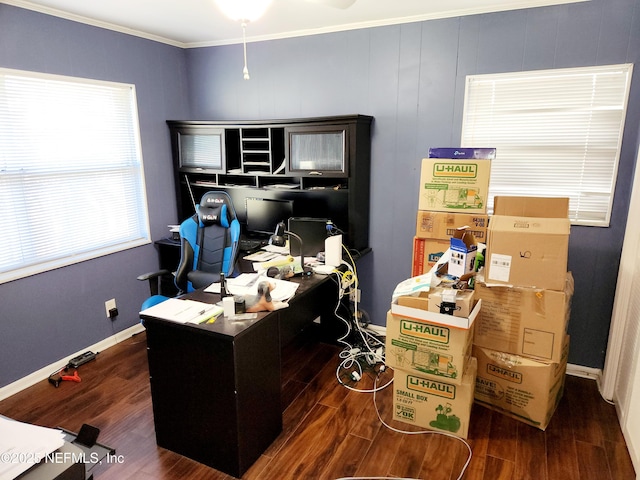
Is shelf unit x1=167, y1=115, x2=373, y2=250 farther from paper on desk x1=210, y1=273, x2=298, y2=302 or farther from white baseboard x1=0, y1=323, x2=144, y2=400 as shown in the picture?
white baseboard x1=0, y1=323, x2=144, y2=400

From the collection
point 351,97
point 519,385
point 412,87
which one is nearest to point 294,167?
point 351,97

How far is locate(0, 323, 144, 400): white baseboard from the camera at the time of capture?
2856 mm

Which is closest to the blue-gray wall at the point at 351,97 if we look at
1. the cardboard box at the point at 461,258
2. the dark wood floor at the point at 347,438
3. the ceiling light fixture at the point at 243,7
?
the dark wood floor at the point at 347,438

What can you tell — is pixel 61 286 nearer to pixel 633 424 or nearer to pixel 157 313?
pixel 157 313

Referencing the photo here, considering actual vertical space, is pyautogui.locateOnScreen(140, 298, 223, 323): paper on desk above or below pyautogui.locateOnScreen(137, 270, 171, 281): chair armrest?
above

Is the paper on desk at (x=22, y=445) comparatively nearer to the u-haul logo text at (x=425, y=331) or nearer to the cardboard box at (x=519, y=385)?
the u-haul logo text at (x=425, y=331)

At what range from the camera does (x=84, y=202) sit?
3.37 m

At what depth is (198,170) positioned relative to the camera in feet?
12.8

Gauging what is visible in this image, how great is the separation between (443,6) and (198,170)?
2.46 m

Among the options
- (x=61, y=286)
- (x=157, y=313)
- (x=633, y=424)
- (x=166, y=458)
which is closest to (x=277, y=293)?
(x=157, y=313)

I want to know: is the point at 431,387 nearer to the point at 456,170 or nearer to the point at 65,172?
the point at 456,170

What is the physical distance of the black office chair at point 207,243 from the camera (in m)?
3.23

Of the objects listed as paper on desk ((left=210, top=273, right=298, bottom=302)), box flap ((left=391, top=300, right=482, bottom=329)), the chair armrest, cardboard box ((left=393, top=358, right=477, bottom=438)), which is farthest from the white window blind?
the chair armrest

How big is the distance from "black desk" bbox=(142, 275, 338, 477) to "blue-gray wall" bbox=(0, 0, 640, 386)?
1.47 metres
